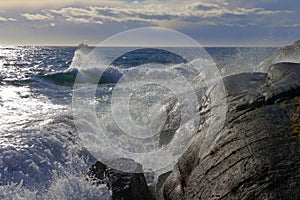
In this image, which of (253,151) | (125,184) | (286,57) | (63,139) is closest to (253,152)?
(253,151)

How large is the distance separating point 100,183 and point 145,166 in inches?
43.6

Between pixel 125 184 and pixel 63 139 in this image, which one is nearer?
pixel 125 184

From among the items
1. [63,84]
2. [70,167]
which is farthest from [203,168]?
[63,84]

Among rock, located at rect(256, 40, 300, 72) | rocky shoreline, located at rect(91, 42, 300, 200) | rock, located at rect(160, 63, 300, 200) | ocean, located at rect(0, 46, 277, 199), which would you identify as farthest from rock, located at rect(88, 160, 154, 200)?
rock, located at rect(256, 40, 300, 72)

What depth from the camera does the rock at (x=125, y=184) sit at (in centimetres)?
530

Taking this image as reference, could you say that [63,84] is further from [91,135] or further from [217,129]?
[217,129]

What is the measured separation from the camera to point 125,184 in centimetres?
539

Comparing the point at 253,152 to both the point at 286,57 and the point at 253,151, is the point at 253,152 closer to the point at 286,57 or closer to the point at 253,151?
the point at 253,151

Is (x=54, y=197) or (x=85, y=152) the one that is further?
(x=85, y=152)

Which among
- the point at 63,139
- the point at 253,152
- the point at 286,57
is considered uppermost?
the point at 286,57

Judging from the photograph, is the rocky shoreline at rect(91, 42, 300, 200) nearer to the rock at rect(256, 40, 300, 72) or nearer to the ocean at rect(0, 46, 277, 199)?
the ocean at rect(0, 46, 277, 199)

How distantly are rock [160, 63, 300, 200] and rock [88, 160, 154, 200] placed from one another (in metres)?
0.63

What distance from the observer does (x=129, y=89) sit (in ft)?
53.2

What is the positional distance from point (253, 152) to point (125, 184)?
2.36m
